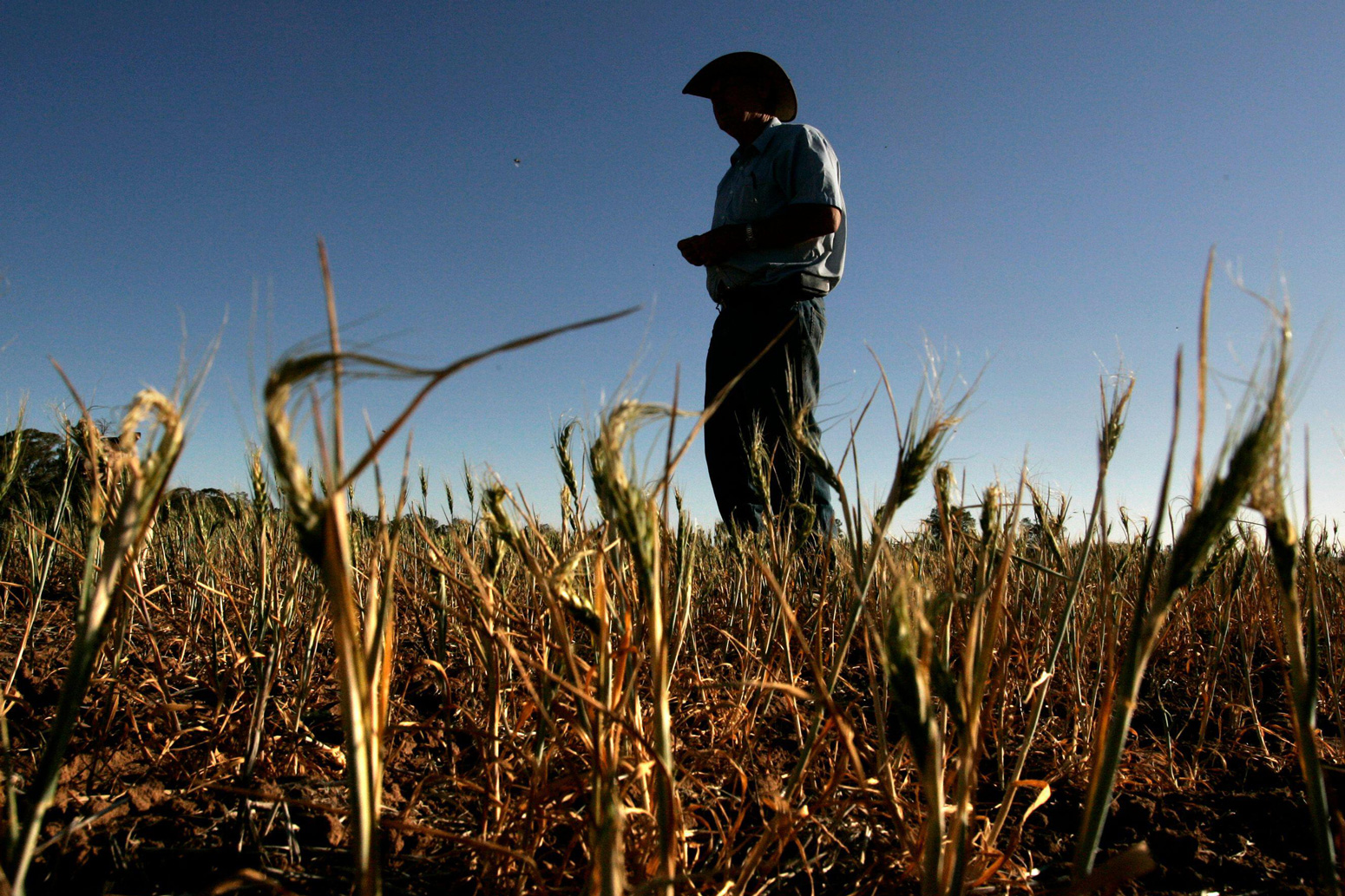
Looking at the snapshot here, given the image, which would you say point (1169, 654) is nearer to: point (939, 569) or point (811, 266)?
point (939, 569)

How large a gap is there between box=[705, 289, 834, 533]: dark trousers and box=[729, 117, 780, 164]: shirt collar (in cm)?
79

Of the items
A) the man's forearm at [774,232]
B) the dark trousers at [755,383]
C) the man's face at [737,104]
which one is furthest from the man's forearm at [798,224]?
the man's face at [737,104]

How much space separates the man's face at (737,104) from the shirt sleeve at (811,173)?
55 cm

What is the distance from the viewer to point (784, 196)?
3.45m

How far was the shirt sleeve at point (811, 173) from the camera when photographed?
3234mm

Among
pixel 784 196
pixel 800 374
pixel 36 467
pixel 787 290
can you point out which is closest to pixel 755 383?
pixel 800 374

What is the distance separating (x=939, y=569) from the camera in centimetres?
182

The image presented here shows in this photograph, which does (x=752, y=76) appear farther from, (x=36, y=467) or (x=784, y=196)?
(x=36, y=467)

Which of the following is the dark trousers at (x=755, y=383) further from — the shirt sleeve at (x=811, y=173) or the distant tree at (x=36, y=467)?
the distant tree at (x=36, y=467)

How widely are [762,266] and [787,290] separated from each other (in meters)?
0.17

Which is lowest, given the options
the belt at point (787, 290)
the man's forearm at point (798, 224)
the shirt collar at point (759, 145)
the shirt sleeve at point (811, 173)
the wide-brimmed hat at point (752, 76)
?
the belt at point (787, 290)

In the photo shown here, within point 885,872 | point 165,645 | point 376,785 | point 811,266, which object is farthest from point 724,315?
point 376,785

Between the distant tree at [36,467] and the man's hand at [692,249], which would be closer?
the distant tree at [36,467]

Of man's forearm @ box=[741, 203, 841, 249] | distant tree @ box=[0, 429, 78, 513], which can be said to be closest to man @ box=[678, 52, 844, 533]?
man's forearm @ box=[741, 203, 841, 249]
